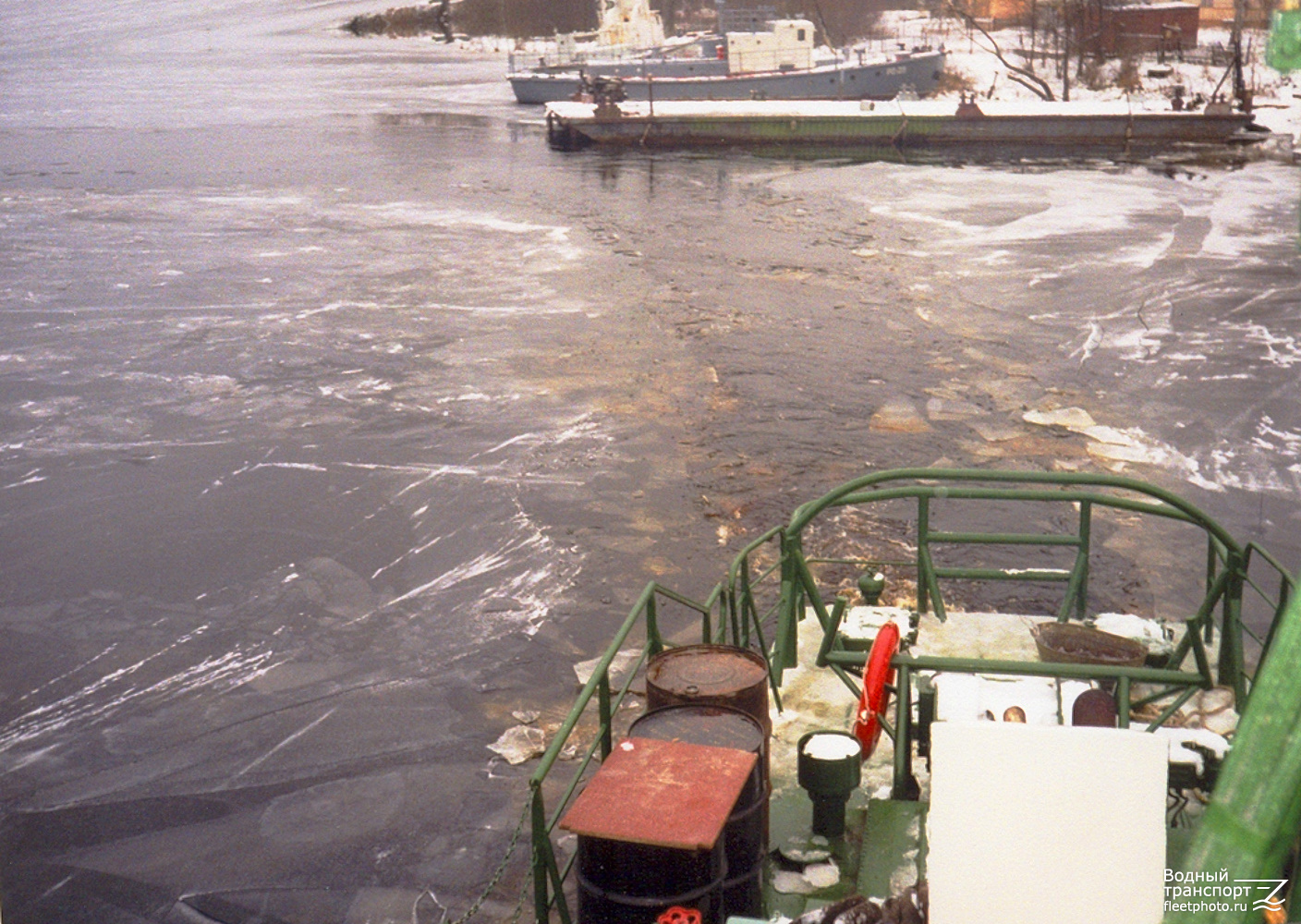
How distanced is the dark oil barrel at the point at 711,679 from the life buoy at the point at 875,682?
0.55 m

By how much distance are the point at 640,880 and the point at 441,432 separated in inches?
558

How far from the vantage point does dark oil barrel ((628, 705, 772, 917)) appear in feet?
21.1

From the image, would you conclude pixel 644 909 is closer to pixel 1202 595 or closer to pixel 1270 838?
pixel 1270 838

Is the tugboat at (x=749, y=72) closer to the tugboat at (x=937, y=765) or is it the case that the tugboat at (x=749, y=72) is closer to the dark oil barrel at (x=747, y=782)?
the tugboat at (x=937, y=765)

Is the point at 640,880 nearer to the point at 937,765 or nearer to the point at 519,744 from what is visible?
the point at 937,765

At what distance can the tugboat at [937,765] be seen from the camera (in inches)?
110

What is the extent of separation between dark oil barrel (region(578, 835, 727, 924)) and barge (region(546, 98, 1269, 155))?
1882 inches

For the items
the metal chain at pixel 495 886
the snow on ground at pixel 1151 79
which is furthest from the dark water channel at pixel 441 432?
the snow on ground at pixel 1151 79

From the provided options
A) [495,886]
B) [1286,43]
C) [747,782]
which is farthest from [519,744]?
[1286,43]

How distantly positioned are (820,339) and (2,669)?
15.9 m

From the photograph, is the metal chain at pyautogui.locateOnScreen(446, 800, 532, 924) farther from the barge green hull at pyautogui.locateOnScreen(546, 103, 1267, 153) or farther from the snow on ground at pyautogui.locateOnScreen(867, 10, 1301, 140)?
the snow on ground at pyautogui.locateOnScreen(867, 10, 1301, 140)

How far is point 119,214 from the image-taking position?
123 feet

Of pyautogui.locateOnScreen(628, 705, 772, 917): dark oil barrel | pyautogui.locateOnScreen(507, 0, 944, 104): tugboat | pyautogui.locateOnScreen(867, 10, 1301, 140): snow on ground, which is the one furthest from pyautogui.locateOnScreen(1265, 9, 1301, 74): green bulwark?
pyautogui.locateOnScreen(507, 0, 944, 104): tugboat

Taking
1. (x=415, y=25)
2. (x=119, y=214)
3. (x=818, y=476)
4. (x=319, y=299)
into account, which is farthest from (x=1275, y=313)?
(x=415, y=25)
